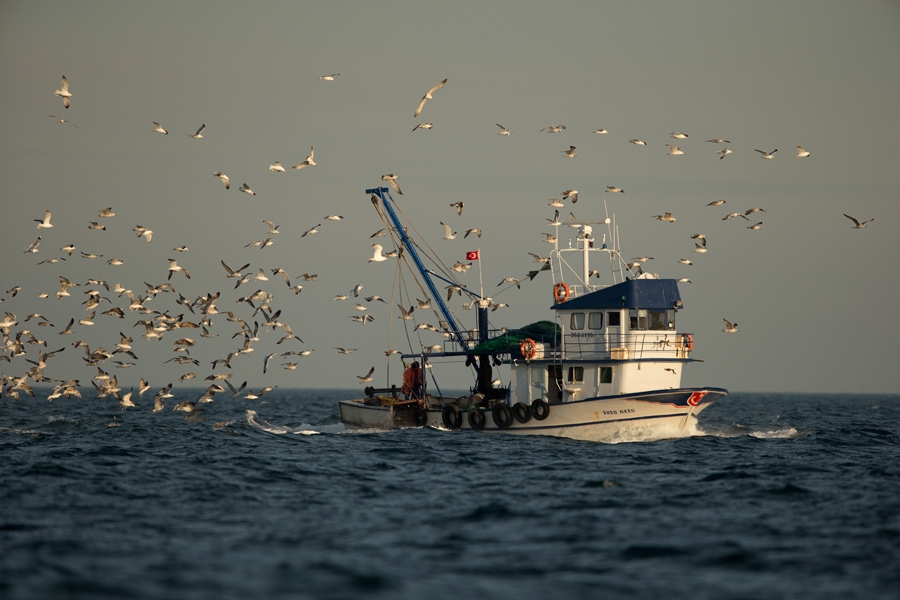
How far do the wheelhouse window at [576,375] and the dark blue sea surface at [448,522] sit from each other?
400 cm

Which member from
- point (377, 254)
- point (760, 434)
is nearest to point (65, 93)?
point (377, 254)

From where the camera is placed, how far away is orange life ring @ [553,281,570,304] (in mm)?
39750

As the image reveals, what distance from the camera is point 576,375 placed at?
127 ft

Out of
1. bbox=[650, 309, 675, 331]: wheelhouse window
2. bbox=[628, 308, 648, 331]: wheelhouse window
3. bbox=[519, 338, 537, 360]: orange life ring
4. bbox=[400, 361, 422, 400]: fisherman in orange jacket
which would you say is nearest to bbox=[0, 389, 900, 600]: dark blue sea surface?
bbox=[519, 338, 537, 360]: orange life ring

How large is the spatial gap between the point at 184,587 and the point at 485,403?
28026 mm

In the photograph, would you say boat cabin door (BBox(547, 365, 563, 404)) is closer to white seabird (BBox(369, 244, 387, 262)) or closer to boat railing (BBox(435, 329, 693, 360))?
boat railing (BBox(435, 329, 693, 360))

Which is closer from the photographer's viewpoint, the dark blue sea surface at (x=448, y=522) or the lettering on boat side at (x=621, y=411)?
the dark blue sea surface at (x=448, y=522)

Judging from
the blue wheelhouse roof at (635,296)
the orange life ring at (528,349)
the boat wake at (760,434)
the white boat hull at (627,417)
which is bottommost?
the boat wake at (760,434)

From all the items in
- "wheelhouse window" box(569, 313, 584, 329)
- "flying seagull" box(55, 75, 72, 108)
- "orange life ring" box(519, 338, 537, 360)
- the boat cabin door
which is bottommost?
the boat cabin door

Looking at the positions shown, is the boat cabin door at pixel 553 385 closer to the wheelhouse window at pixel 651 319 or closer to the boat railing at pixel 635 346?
the boat railing at pixel 635 346

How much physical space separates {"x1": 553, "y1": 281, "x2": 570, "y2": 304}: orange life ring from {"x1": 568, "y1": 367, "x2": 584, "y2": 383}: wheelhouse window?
2.76m

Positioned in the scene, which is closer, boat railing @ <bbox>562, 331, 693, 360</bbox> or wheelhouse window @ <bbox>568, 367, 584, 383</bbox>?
boat railing @ <bbox>562, 331, 693, 360</bbox>

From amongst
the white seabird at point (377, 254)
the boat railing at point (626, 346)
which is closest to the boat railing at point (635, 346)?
the boat railing at point (626, 346)

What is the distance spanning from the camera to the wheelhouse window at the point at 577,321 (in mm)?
39094
